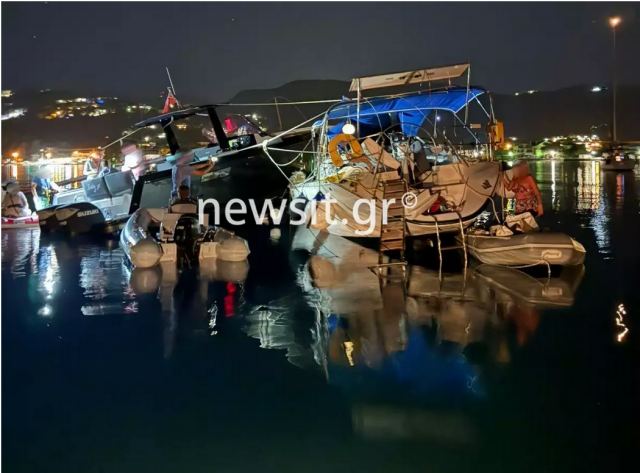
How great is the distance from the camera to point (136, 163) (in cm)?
1802

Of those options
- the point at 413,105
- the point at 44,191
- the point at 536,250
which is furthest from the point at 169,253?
the point at 44,191

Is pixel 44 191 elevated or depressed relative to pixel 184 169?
depressed

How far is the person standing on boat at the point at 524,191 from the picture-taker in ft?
35.1

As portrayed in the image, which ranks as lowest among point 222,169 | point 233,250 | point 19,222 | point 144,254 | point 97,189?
point 233,250

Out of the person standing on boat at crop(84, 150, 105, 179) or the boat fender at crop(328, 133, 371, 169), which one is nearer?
the boat fender at crop(328, 133, 371, 169)

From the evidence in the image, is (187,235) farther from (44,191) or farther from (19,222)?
(44,191)

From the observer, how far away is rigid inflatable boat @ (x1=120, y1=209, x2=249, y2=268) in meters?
9.89

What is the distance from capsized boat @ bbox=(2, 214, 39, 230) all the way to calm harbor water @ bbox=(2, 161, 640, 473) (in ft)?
30.9

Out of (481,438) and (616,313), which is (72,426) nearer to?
(481,438)

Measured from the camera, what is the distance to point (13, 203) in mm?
17781

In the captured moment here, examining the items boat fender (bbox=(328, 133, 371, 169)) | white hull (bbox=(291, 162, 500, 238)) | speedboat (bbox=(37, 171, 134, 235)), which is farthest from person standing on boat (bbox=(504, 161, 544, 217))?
speedboat (bbox=(37, 171, 134, 235))

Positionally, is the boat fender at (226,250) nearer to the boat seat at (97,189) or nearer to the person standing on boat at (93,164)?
the boat seat at (97,189)

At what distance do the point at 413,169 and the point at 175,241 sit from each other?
5152mm

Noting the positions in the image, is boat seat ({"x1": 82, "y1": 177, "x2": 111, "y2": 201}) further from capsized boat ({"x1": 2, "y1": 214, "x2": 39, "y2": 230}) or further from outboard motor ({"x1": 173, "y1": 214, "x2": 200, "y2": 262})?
outboard motor ({"x1": 173, "y1": 214, "x2": 200, "y2": 262})
